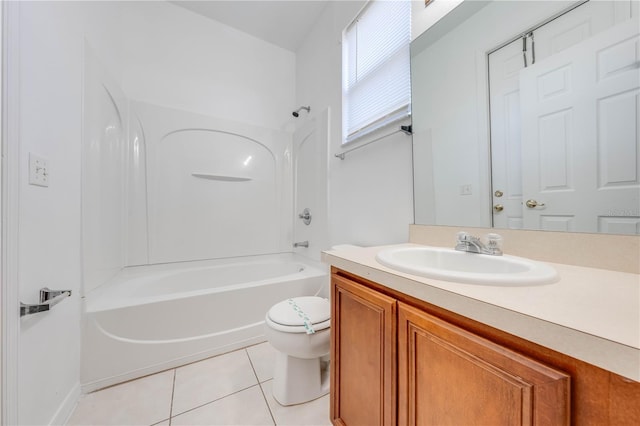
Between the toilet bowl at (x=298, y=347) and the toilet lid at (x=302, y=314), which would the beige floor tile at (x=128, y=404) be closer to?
the toilet bowl at (x=298, y=347)

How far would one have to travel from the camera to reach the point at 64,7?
1.09 m

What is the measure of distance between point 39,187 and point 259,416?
51.9 inches

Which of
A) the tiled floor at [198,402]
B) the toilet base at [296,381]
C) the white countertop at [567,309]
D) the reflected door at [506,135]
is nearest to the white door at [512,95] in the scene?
the reflected door at [506,135]

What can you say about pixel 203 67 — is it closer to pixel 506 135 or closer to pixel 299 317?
pixel 299 317

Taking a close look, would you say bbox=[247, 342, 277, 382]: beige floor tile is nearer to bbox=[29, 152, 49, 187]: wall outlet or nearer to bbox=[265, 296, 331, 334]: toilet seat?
bbox=[265, 296, 331, 334]: toilet seat

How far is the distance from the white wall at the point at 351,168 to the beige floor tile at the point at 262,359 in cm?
88

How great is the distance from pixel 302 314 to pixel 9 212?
3.63ft

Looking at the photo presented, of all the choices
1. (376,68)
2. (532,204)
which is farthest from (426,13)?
(532,204)

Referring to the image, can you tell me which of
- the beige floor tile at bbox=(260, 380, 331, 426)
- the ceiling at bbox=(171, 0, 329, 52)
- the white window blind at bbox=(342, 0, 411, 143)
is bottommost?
the beige floor tile at bbox=(260, 380, 331, 426)

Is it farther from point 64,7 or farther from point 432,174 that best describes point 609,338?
point 64,7

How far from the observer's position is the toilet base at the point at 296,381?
45.1 inches

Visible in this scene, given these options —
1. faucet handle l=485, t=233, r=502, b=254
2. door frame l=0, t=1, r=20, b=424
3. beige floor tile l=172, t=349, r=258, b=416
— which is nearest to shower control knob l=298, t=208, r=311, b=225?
beige floor tile l=172, t=349, r=258, b=416

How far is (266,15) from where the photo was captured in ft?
6.97

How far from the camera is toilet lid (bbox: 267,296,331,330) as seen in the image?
43.5 inches
